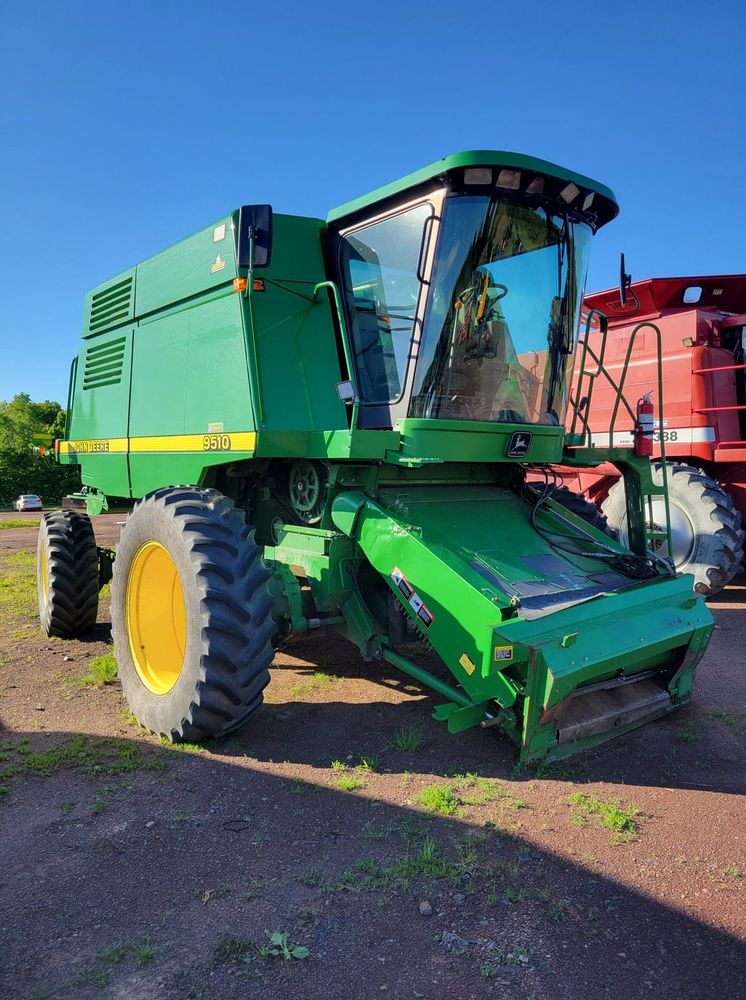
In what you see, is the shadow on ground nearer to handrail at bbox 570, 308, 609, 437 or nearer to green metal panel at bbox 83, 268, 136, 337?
handrail at bbox 570, 308, 609, 437

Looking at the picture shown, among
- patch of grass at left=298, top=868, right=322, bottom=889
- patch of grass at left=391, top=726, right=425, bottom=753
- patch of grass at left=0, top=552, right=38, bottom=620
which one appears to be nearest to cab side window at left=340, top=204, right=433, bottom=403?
patch of grass at left=391, top=726, right=425, bottom=753

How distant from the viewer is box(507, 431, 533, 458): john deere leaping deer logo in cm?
421

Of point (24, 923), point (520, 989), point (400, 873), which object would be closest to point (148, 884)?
point (24, 923)

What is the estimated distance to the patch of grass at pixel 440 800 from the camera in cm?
307

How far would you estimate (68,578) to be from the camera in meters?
5.86

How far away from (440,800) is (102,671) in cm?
299

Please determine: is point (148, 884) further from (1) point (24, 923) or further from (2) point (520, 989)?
(2) point (520, 989)

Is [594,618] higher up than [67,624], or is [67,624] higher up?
[594,618]

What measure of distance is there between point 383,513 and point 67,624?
3.46 metres

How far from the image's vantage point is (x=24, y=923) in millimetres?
2385

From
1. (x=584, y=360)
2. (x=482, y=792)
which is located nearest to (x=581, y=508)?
(x=584, y=360)

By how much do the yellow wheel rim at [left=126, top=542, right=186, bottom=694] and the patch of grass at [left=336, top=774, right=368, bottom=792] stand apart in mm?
1220

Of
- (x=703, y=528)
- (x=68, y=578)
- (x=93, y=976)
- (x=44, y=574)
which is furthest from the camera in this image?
(x=703, y=528)

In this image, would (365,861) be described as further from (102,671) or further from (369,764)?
(102,671)
